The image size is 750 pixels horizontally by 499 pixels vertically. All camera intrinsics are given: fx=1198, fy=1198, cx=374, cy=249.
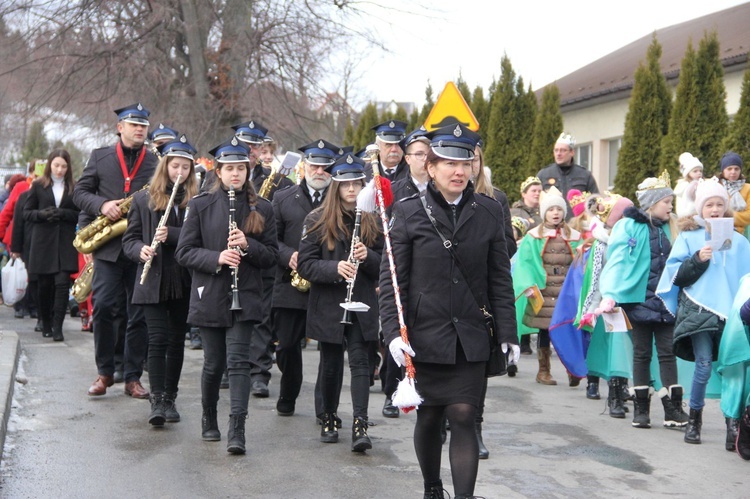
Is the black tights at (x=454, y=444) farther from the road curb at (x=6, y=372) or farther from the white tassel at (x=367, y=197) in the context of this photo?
the road curb at (x=6, y=372)

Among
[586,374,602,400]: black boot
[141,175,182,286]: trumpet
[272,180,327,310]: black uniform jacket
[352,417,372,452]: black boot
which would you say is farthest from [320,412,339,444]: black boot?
[586,374,602,400]: black boot

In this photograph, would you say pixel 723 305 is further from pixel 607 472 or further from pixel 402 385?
pixel 402 385

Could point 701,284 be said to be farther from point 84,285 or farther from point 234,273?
point 84,285

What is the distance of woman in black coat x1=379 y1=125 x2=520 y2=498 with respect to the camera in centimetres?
596

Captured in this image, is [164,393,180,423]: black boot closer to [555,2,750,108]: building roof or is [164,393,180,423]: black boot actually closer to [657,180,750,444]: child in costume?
[657,180,750,444]: child in costume

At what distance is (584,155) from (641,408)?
22820mm

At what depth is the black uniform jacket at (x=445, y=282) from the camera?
5980 mm

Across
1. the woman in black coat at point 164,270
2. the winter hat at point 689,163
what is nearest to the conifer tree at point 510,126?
the winter hat at point 689,163

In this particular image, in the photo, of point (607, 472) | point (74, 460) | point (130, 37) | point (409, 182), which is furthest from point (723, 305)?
point (130, 37)

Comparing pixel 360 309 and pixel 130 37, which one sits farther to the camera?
pixel 130 37

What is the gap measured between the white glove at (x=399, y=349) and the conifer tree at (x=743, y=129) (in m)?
12.7

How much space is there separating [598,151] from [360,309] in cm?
2323

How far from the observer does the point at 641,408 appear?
30.6ft

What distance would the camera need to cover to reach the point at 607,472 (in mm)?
7531
